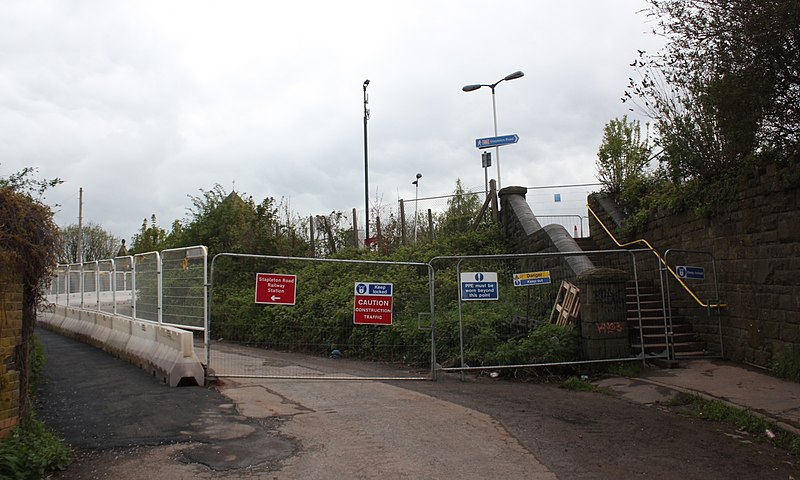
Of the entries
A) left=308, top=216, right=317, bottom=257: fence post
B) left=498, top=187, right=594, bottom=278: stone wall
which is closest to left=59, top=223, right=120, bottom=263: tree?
left=308, top=216, right=317, bottom=257: fence post

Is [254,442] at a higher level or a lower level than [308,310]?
lower

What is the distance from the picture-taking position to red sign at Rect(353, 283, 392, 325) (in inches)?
397

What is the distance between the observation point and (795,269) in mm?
8977

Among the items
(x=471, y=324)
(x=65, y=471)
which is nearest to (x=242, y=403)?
(x=65, y=471)

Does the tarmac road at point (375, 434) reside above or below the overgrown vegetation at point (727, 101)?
below

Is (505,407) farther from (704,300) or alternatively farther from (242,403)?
(704,300)

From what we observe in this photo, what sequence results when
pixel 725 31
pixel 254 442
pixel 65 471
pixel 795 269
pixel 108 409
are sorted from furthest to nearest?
1. pixel 795 269
2. pixel 725 31
3. pixel 108 409
4. pixel 254 442
5. pixel 65 471

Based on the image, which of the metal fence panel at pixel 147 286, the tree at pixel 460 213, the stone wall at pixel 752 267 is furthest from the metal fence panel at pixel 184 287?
the tree at pixel 460 213

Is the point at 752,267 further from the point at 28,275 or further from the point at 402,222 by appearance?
the point at 402,222

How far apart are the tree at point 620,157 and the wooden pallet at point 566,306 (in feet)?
19.4

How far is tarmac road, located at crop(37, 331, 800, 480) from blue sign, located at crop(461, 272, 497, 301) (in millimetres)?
1753

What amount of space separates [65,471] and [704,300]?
10690mm

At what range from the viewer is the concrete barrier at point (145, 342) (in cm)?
843

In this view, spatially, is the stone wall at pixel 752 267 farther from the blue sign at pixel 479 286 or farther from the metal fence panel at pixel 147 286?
the metal fence panel at pixel 147 286
